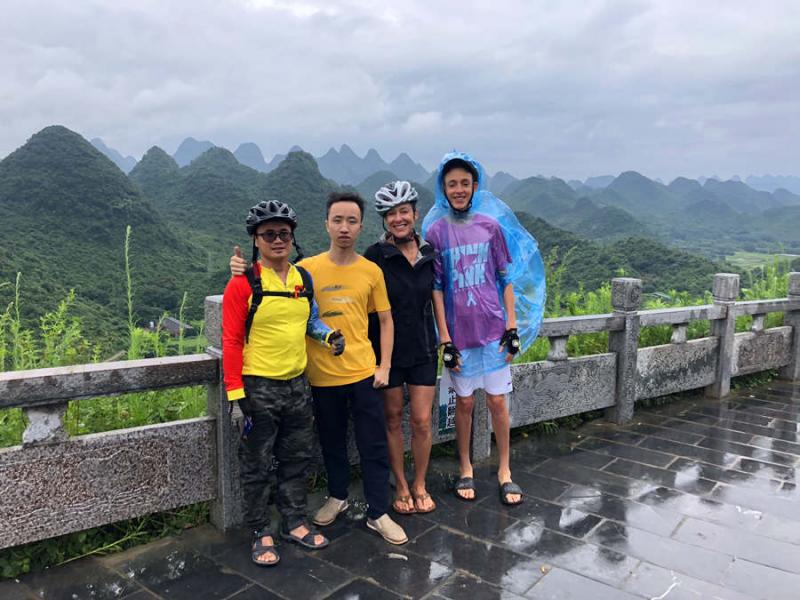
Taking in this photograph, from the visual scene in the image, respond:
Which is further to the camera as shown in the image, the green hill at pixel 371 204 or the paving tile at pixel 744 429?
the green hill at pixel 371 204

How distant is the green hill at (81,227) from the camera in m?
26.4

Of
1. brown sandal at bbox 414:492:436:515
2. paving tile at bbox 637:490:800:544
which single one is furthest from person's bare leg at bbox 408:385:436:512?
paving tile at bbox 637:490:800:544

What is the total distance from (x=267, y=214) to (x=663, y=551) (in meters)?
2.83

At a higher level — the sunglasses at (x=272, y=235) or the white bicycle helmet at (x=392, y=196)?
the white bicycle helmet at (x=392, y=196)

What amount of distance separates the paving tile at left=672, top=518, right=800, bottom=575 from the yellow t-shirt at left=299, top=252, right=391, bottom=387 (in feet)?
7.06

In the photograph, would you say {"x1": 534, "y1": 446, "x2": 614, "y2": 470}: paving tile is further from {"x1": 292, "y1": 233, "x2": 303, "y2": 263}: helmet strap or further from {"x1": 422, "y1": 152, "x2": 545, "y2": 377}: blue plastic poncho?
{"x1": 292, "y1": 233, "x2": 303, "y2": 263}: helmet strap

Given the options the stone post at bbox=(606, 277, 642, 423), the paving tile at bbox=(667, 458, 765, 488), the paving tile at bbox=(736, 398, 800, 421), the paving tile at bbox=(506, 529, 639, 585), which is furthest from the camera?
the paving tile at bbox=(736, 398, 800, 421)

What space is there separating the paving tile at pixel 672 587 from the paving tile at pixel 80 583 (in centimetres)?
245

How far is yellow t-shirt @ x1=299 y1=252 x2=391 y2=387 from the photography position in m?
3.29

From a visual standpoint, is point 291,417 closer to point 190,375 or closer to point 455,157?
point 190,375

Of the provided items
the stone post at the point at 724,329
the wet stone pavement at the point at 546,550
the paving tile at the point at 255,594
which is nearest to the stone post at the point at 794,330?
the stone post at the point at 724,329

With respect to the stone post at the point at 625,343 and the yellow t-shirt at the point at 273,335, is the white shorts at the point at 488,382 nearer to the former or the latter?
the yellow t-shirt at the point at 273,335

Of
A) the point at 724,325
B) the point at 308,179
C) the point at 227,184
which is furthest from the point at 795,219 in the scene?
the point at 724,325

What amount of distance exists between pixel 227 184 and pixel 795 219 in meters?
89.2
